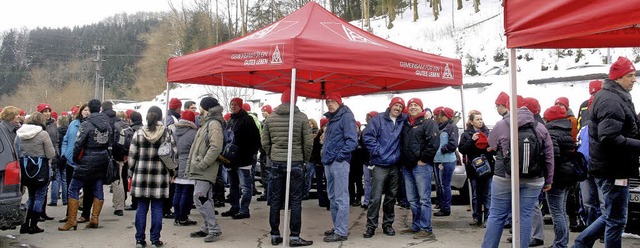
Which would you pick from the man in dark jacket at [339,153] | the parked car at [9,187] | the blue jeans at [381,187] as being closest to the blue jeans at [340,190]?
the man in dark jacket at [339,153]

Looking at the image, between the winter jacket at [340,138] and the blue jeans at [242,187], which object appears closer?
the winter jacket at [340,138]

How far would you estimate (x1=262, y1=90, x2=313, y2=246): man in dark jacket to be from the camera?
22.0ft

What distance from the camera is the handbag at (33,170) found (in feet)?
23.8

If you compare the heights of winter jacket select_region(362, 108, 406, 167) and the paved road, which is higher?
winter jacket select_region(362, 108, 406, 167)

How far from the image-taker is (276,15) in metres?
46.8

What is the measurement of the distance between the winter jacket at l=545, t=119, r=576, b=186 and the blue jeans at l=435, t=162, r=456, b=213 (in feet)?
10.1

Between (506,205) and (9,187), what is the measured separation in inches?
209

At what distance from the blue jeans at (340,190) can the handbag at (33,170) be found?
379 centimetres

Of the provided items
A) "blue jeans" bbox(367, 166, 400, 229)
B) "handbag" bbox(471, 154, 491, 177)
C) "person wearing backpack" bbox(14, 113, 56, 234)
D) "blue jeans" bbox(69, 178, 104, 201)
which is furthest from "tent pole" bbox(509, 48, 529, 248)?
"person wearing backpack" bbox(14, 113, 56, 234)

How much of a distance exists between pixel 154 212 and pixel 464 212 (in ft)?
17.6

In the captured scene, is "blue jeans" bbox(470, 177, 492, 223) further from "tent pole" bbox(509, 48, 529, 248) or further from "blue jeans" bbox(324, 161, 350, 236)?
"tent pole" bbox(509, 48, 529, 248)

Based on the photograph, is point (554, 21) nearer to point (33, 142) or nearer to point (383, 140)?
point (383, 140)

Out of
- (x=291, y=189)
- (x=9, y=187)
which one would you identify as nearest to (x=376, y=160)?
(x=291, y=189)

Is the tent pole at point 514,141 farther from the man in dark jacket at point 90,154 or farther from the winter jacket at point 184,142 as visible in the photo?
the man in dark jacket at point 90,154
